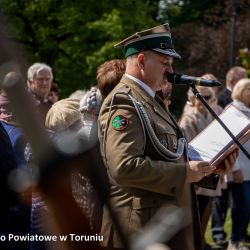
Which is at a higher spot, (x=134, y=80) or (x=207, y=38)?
(x=134, y=80)

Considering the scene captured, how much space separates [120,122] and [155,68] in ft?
1.03

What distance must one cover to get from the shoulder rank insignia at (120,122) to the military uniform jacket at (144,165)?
0.01 meters

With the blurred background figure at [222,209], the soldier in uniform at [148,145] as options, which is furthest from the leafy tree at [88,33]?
the soldier in uniform at [148,145]

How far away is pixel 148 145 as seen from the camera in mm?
2605

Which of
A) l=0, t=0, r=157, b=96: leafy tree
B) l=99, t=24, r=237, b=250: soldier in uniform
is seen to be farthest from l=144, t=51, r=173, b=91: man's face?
l=0, t=0, r=157, b=96: leafy tree

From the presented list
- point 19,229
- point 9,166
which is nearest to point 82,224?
point 9,166

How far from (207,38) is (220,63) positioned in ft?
4.85

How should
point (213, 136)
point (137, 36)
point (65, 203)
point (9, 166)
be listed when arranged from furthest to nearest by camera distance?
point (213, 136)
point (137, 36)
point (9, 166)
point (65, 203)

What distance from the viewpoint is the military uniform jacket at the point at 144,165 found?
249 centimetres

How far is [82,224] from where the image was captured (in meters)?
1.10

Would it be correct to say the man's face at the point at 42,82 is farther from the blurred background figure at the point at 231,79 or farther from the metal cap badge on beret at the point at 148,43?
the blurred background figure at the point at 231,79

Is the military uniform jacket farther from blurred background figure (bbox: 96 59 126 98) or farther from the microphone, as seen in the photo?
blurred background figure (bbox: 96 59 126 98)

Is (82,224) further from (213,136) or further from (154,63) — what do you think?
(213,136)

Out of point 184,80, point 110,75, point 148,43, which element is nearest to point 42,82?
point 110,75
